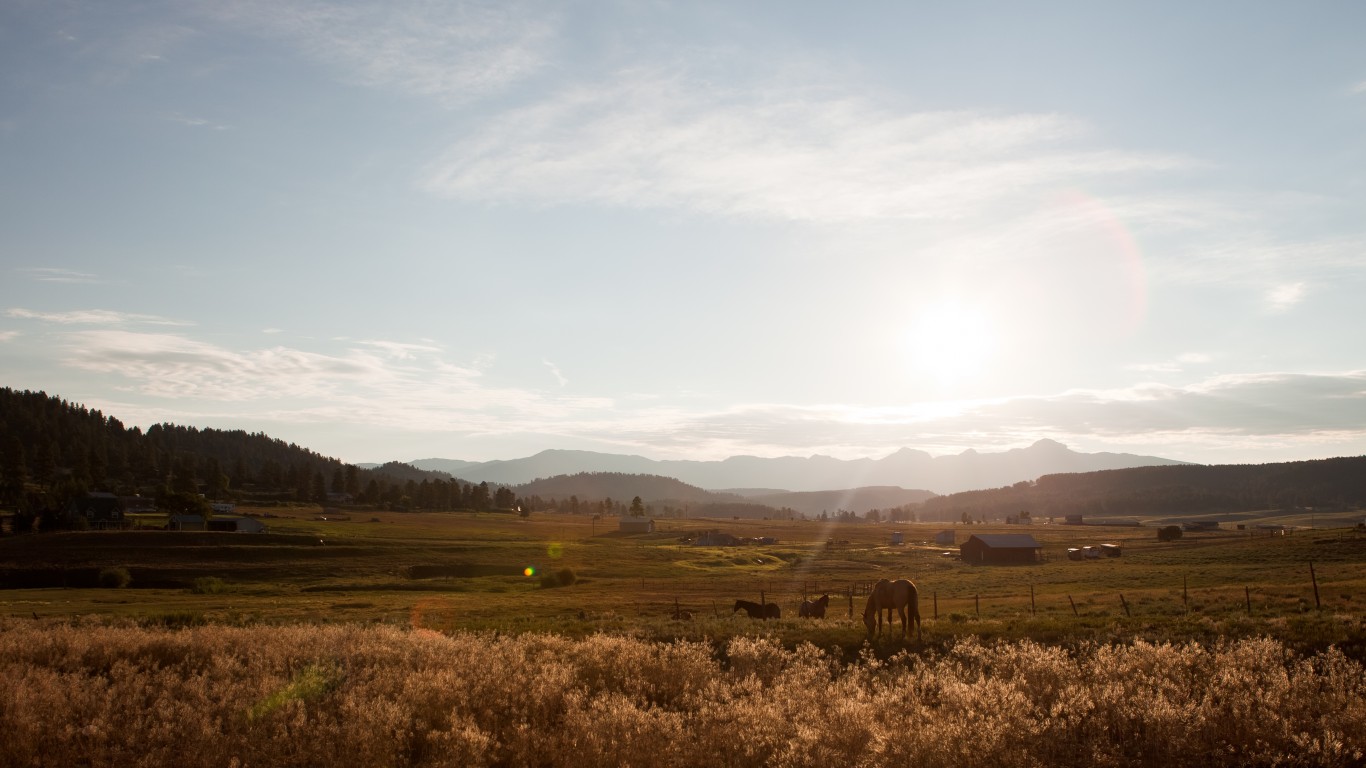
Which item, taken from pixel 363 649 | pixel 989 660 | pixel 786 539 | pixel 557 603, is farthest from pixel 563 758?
pixel 786 539

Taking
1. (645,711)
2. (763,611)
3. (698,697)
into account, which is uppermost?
(698,697)

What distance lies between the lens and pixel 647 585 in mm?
75875

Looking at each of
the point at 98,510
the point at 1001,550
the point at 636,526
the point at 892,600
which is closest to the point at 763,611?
the point at 892,600

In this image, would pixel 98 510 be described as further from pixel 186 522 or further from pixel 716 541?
pixel 716 541

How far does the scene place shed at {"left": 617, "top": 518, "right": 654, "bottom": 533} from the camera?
171 m

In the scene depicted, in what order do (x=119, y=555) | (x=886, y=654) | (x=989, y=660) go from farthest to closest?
(x=119, y=555) < (x=886, y=654) < (x=989, y=660)

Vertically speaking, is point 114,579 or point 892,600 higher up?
point 892,600

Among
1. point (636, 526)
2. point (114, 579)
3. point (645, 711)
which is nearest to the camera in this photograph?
point (645, 711)

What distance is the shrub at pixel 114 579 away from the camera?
72.9 m

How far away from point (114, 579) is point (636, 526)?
108930 millimetres

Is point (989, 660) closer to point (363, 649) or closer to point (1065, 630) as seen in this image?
point (1065, 630)

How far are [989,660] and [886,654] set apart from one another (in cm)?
495

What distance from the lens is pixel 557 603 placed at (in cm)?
5438

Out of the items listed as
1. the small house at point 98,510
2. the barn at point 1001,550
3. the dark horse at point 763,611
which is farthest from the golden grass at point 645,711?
the small house at point 98,510
